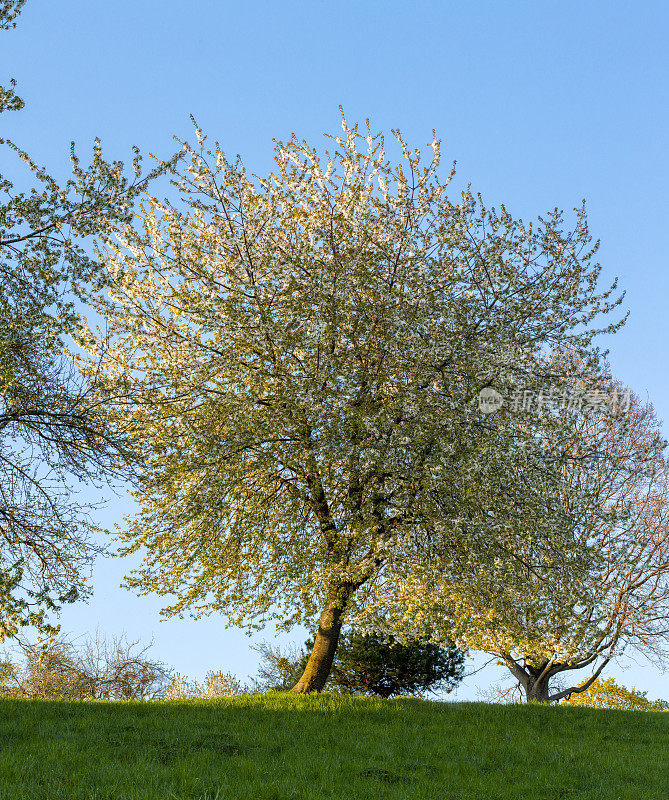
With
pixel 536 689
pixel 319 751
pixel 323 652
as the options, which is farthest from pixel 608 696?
pixel 319 751

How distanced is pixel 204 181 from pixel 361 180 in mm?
4239

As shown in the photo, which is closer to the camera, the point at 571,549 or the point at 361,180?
the point at 571,549

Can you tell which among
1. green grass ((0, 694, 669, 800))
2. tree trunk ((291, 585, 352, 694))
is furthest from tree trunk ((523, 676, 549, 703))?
tree trunk ((291, 585, 352, 694))

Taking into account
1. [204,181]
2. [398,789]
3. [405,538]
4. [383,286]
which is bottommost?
[398,789]

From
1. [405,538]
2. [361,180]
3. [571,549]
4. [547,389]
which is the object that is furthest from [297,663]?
[361,180]

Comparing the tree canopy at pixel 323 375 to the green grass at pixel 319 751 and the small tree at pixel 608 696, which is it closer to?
the green grass at pixel 319 751

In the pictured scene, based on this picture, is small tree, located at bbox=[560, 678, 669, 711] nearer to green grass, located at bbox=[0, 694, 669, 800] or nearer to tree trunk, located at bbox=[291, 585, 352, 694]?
green grass, located at bbox=[0, 694, 669, 800]

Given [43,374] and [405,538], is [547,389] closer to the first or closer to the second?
[405,538]

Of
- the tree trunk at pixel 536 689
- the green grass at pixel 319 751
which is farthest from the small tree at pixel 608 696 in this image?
the green grass at pixel 319 751

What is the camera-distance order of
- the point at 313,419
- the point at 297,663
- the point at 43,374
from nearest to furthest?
1. the point at 43,374
2. the point at 313,419
3. the point at 297,663

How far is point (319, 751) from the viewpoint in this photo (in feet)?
→ 38.1

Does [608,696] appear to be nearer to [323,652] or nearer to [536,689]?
[536,689]

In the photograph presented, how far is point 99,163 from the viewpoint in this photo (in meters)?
12.6

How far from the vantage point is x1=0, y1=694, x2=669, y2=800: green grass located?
367 inches
